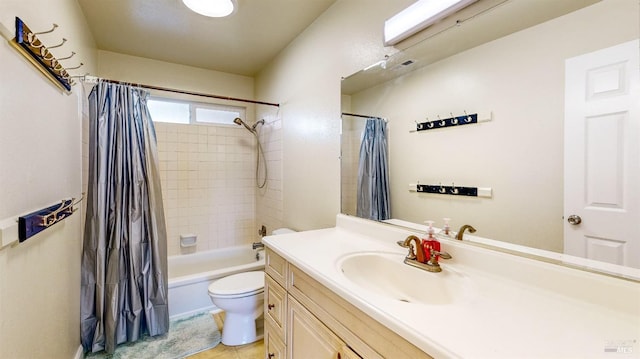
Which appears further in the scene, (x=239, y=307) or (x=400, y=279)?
(x=239, y=307)

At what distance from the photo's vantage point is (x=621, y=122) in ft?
2.48

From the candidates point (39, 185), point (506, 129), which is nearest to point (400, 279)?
point (506, 129)

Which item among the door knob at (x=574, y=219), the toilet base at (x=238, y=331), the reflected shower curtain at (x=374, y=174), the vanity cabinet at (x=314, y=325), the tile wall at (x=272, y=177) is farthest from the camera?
the tile wall at (x=272, y=177)

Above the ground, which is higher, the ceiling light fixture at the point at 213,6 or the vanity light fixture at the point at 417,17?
the ceiling light fixture at the point at 213,6

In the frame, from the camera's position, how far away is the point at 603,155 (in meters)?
0.79

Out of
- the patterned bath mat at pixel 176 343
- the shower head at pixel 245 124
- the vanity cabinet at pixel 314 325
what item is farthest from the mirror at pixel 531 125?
the shower head at pixel 245 124

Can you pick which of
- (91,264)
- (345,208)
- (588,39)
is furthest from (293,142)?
(588,39)

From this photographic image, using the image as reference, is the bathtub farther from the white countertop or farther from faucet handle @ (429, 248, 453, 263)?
faucet handle @ (429, 248, 453, 263)

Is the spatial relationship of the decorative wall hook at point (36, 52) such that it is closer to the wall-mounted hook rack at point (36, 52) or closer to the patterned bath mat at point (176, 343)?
the wall-mounted hook rack at point (36, 52)

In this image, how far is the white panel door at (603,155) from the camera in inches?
29.2

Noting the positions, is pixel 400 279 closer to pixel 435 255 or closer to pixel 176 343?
pixel 435 255

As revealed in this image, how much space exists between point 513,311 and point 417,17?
1.23 meters

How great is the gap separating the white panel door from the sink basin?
378 mm

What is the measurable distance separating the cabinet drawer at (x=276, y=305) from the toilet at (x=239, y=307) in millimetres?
477
